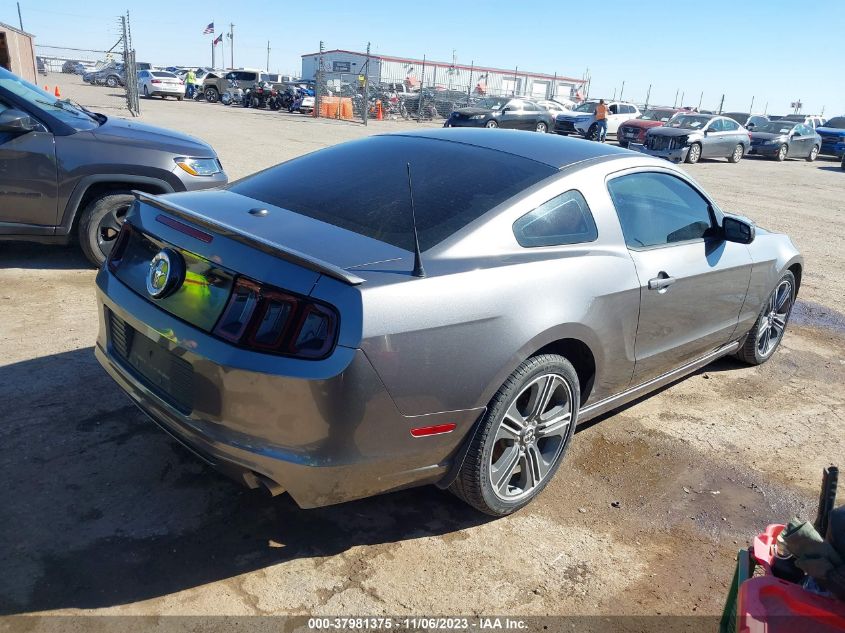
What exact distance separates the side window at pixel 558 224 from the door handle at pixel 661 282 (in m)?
0.44

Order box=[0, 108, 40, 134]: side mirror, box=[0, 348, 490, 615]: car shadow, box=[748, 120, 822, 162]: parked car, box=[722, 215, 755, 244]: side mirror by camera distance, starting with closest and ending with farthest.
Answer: box=[0, 348, 490, 615]: car shadow → box=[722, 215, 755, 244]: side mirror → box=[0, 108, 40, 134]: side mirror → box=[748, 120, 822, 162]: parked car

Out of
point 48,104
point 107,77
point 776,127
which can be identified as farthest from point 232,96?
point 48,104

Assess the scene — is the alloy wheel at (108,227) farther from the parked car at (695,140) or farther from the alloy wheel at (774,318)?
the parked car at (695,140)

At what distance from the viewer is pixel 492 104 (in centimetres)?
2722

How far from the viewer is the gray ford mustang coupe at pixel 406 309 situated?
7.72ft

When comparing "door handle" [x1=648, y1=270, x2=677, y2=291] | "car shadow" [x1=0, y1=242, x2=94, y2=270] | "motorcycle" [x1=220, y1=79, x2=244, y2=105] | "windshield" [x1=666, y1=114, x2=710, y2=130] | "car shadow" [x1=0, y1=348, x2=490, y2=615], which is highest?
"door handle" [x1=648, y1=270, x2=677, y2=291]

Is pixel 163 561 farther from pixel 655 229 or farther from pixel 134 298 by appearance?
pixel 655 229

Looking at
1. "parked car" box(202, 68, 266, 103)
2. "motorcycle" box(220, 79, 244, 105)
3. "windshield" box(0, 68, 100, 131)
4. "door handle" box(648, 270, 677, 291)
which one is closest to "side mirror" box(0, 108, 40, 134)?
"windshield" box(0, 68, 100, 131)

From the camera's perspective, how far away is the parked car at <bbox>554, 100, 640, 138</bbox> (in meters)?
27.3

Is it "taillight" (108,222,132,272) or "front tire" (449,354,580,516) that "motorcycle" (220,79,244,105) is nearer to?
"taillight" (108,222,132,272)

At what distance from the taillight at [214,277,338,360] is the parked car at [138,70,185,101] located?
38790 millimetres

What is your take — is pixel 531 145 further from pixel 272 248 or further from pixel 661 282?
pixel 272 248

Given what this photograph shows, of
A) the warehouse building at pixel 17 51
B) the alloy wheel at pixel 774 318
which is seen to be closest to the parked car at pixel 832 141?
the alloy wheel at pixel 774 318

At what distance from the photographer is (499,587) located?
2.66 metres
